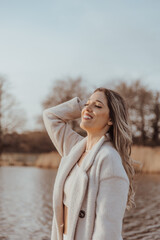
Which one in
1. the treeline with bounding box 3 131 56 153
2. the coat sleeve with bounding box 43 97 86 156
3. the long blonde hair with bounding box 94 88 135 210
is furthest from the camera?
the treeline with bounding box 3 131 56 153

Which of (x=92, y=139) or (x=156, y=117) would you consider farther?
(x=156, y=117)

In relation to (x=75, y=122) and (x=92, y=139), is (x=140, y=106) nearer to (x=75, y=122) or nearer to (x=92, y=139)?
(x=75, y=122)

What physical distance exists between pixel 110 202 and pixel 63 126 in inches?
30.7

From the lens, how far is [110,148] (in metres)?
2.03

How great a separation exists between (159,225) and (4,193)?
4974 mm

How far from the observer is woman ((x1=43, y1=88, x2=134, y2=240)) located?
1865 millimetres

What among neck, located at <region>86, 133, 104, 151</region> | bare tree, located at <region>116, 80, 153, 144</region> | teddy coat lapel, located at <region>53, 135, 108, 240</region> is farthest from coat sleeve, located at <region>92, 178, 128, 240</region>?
bare tree, located at <region>116, 80, 153, 144</region>

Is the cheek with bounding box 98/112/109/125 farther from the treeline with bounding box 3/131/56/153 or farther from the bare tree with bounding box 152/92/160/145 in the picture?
the bare tree with bounding box 152/92/160/145

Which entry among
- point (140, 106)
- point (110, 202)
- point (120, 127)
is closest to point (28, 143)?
point (140, 106)

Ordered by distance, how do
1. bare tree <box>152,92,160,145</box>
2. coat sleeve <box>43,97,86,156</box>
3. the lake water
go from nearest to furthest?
1. coat sleeve <box>43,97,86,156</box>
2. the lake water
3. bare tree <box>152,92,160,145</box>

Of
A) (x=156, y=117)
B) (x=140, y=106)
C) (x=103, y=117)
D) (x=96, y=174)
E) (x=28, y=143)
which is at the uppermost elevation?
(x=103, y=117)

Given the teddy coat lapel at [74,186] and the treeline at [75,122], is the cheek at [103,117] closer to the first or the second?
the teddy coat lapel at [74,186]

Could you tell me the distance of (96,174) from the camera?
76.8 inches

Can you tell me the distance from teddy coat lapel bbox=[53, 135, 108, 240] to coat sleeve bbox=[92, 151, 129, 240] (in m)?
0.10
